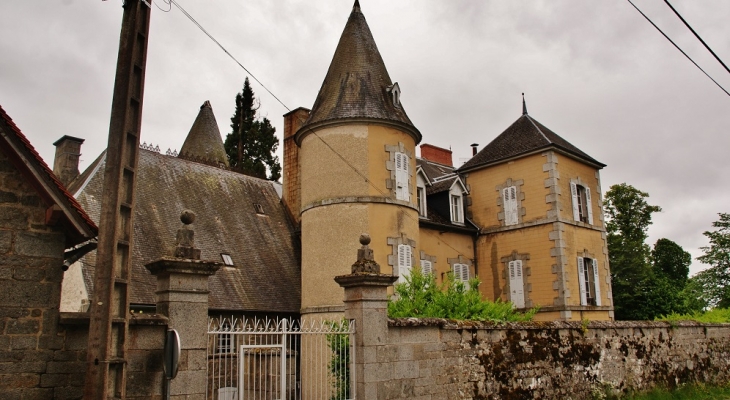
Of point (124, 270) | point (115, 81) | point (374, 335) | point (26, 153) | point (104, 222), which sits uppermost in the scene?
point (115, 81)

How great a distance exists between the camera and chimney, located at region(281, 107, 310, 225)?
2177 cm

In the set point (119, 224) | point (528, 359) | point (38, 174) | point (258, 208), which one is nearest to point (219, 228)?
point (258, 208)

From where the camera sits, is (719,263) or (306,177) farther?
(719,263)

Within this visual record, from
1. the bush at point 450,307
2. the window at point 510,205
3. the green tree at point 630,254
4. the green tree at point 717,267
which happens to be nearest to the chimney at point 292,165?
the window at point 510,205

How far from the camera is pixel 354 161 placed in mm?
17172

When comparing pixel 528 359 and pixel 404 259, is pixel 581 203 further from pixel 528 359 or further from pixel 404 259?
pixel 528 359

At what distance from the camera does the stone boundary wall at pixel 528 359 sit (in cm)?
935

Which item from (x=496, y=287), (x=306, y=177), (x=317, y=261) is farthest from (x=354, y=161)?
(x=496, y=287)

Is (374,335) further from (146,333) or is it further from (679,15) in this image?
(679,15)

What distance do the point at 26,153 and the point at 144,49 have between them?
1.96m

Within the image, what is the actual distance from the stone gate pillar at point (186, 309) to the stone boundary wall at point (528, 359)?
2593 millimetres

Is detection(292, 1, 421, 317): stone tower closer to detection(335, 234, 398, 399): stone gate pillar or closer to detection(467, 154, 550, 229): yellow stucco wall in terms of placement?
detection(467, 154, 550, 229): yellow stucco wall

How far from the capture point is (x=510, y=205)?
70.3ft

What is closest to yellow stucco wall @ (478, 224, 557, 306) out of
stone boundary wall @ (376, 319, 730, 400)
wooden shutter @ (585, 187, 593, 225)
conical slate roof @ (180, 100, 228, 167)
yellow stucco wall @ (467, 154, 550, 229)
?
yellow stucco wall @ (467, 154, 550, 229)
